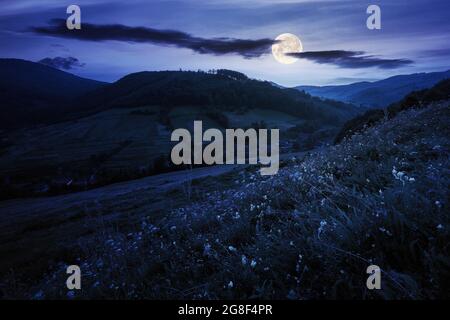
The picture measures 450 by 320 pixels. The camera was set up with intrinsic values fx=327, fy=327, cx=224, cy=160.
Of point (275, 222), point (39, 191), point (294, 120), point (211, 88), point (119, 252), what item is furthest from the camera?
point (211, 88)

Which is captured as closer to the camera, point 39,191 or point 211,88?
point 39,191

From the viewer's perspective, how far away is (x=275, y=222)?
17.0ft

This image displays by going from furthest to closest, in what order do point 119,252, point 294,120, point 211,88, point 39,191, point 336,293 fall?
point 211,88 → point 294,120 → point 39,191 → point 119,252 → point 336,293

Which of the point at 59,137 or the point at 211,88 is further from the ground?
the point at 211,88

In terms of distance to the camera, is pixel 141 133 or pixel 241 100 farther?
pixel 241 100

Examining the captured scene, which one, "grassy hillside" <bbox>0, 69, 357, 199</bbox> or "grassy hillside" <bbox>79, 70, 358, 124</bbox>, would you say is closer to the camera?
"grassy hillside" <bbox>0, 69, 357, 199</bbox>

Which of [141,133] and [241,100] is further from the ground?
[241,100]

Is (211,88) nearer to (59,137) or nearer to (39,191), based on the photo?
(59,137)

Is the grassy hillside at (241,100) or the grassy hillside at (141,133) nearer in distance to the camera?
the grassy hillside at (141,133)
